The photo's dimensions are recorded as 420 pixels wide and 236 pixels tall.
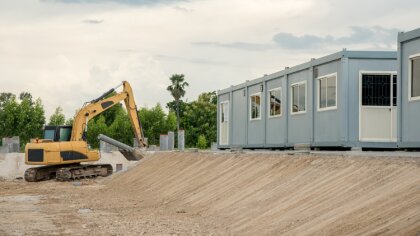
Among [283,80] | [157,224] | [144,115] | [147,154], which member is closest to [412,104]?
[157,224]

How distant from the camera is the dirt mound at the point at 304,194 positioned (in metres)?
13.1

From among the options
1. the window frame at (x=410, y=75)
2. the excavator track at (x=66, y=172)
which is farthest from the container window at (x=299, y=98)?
the excavator track at (x=66, y=172)

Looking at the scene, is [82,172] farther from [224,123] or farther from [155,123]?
[155,123]

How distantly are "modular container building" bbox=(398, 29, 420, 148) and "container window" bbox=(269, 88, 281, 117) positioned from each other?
9.49 metres

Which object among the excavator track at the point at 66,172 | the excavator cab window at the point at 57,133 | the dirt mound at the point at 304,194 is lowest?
the excavator track at the point at 66,172

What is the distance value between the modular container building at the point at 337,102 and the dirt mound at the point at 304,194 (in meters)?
2.31

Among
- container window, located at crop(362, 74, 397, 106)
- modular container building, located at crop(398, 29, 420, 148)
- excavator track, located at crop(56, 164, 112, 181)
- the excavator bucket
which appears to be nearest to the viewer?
modular container building, located at crop(398, 29, 420, 148)

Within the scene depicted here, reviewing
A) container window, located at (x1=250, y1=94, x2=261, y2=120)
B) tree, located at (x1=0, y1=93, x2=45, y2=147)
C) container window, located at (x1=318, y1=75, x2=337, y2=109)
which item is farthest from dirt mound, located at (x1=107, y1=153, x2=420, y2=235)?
tree, located at (x1=0, y1=93, x2=45, y2=147)

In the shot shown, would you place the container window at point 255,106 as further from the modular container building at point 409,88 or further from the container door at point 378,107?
the modular container building at point 409,88

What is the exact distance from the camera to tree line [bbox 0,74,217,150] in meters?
76.3

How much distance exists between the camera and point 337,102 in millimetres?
24078

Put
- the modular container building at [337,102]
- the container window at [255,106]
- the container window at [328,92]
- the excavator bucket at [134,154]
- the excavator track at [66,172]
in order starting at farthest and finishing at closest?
the excavator bucket at [134,154], the excavator track at [66,172], the container window at [255,106], the container window at [328,92], the modular container building at [337,102]

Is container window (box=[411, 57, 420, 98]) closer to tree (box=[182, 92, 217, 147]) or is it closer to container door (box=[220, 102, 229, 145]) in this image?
container door (box=[220, 102, 229, 145])

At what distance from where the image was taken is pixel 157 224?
18375 mm
